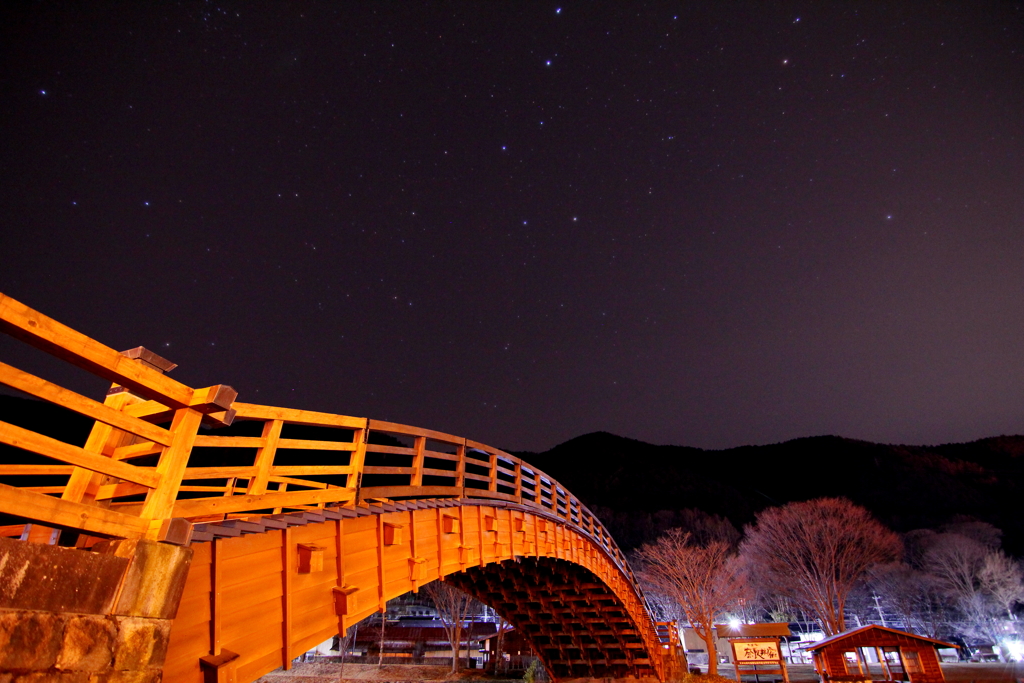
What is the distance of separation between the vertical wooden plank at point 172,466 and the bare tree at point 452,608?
4352cm

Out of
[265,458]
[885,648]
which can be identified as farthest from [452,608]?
[265,458]

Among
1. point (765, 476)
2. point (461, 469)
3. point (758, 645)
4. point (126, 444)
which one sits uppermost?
point (765, 476)

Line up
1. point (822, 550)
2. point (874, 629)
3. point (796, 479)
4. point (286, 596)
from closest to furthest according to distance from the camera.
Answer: point (286, 596)
point (874, 629)
point (822, 550)
point (796, 479)

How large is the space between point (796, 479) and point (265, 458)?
15780 cm

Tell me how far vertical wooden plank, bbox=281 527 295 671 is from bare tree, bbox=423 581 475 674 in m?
40.7

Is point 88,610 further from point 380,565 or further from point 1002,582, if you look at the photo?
point 1002,582

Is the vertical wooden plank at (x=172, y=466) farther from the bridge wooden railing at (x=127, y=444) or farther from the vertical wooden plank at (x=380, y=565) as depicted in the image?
the vertical wooden plank at (x=380, y=565)

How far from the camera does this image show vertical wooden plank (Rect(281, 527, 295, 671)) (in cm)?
642

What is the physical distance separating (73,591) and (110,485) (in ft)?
8.20

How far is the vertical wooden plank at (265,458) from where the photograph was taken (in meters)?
6.21

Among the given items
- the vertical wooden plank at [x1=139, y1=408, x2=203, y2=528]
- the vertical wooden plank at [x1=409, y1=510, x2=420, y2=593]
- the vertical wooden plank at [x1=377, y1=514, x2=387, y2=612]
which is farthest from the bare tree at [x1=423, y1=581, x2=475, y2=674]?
the vertical wooden plank at [x1=139, y1=408, x2=203, y2=528]

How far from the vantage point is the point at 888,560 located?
59.3 meters

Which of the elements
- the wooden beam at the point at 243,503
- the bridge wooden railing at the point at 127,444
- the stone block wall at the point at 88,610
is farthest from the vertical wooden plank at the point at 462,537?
the stone block wall at the point at 88,610

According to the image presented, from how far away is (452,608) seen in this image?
1774 inches
